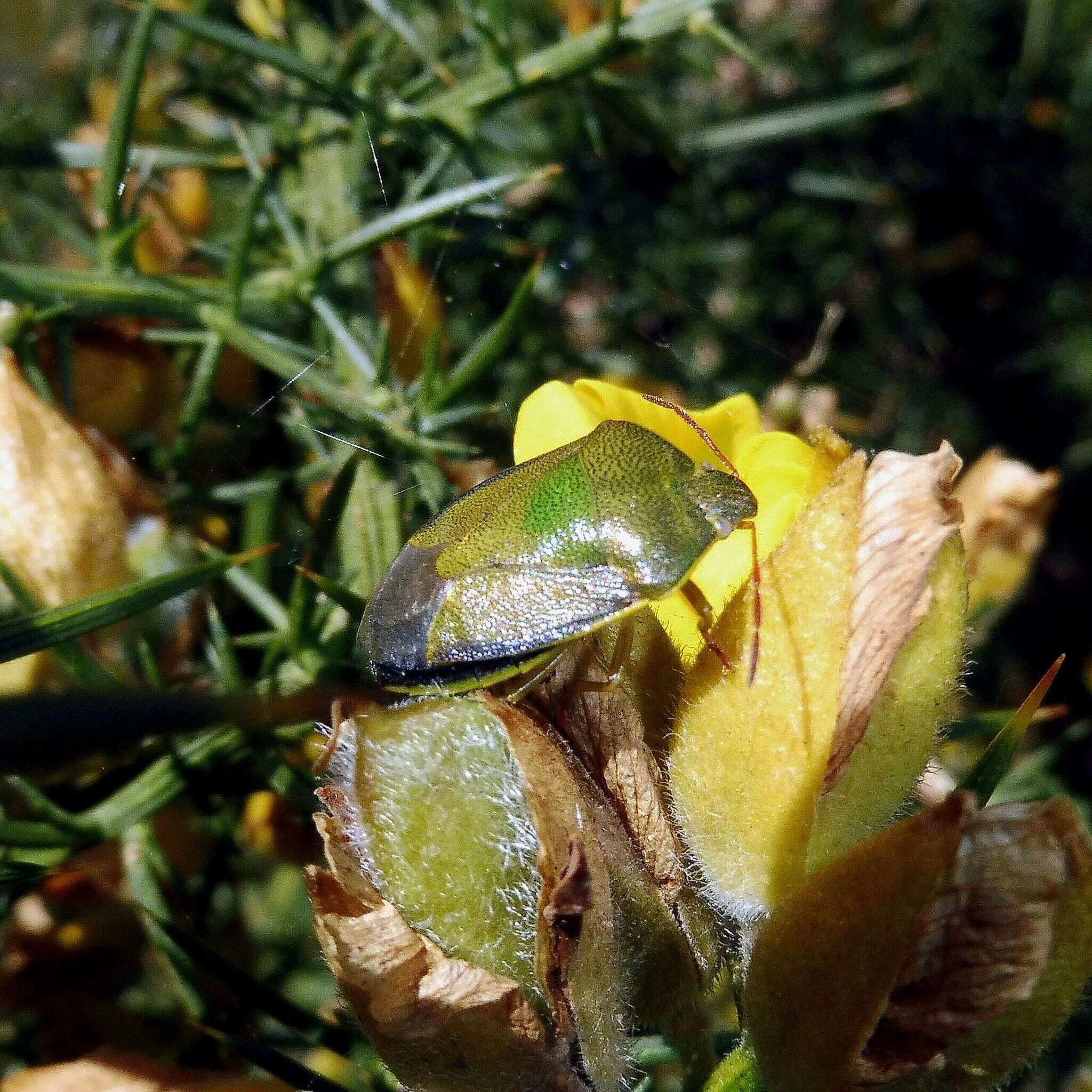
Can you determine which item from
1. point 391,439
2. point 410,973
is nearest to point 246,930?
point 391,439

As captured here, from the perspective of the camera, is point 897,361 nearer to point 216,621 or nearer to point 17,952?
point 216,621

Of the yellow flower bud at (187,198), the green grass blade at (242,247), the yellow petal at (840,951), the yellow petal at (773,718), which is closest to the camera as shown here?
the yellow petal at (840,951)

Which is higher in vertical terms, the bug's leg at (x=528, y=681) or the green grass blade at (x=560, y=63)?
the green grass blade at (x=560, y=63)

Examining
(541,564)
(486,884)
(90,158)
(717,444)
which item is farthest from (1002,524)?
(90,158)

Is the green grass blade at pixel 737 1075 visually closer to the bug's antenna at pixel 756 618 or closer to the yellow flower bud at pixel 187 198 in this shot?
the bug's antenna at pixel 756 618

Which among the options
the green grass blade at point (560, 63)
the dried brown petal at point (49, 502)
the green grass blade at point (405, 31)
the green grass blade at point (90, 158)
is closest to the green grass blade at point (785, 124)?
the green grass blade at point (560, 63)

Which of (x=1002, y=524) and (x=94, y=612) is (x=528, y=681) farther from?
(x=1002, y=524)

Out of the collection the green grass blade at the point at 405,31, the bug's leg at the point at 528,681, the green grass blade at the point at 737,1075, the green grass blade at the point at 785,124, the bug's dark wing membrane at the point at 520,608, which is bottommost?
the green grass blade at the point at 737,1075
